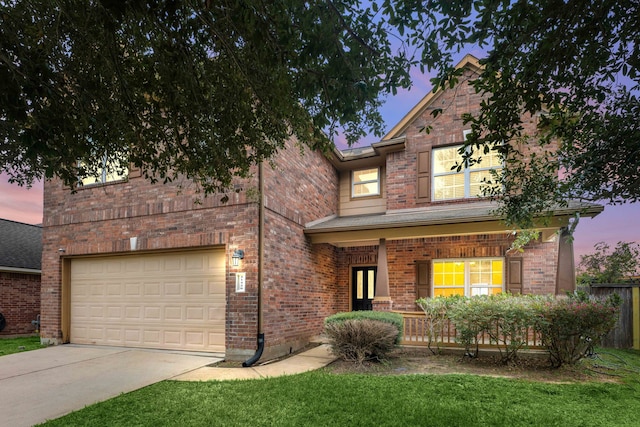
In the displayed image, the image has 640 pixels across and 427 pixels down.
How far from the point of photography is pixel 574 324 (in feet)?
21.5

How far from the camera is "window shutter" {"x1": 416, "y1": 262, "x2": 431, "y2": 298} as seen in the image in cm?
1053

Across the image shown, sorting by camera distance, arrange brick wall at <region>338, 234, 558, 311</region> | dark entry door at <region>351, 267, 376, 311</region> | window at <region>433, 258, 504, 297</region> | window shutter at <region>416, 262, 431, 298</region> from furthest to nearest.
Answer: dark entry door at <region>351, 267, 376, 311</region> → window shutter at <region>416, 262, 431, 298</region> → window at <region>433, 258, 504, 297</region> → brick wall at <region>338, 234, 558, 311</region>

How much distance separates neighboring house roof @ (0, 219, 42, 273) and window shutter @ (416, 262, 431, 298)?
1278cm

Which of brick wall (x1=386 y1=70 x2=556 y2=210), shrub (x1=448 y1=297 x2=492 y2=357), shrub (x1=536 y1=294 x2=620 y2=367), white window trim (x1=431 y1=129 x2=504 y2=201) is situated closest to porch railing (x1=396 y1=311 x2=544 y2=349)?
shrub (x1=448 y1=297 x2=492 y2=357)

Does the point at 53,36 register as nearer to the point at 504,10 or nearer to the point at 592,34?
the point at 504,10

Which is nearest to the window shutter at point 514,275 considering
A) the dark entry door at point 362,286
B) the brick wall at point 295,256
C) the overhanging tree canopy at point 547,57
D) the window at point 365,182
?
the dark entry door at point 362,286

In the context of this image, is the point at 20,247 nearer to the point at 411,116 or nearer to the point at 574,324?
the point at 411,116

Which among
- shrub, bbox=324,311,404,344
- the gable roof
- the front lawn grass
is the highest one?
the gable roof

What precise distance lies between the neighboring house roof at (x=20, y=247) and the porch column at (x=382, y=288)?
11.7 m

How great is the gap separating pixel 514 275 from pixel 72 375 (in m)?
10.1

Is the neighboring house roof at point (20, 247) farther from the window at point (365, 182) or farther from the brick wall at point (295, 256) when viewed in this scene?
the window at point (365, 182)

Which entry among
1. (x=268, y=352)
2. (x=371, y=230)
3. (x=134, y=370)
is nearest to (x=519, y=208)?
(x=371, y=230)

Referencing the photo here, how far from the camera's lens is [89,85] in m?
4.12

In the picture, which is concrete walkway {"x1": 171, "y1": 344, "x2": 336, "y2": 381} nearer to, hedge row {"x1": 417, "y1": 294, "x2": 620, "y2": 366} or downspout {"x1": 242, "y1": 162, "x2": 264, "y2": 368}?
downspout {"x1": 242, "y1": 162, "x2": 264, "y2": 368}
